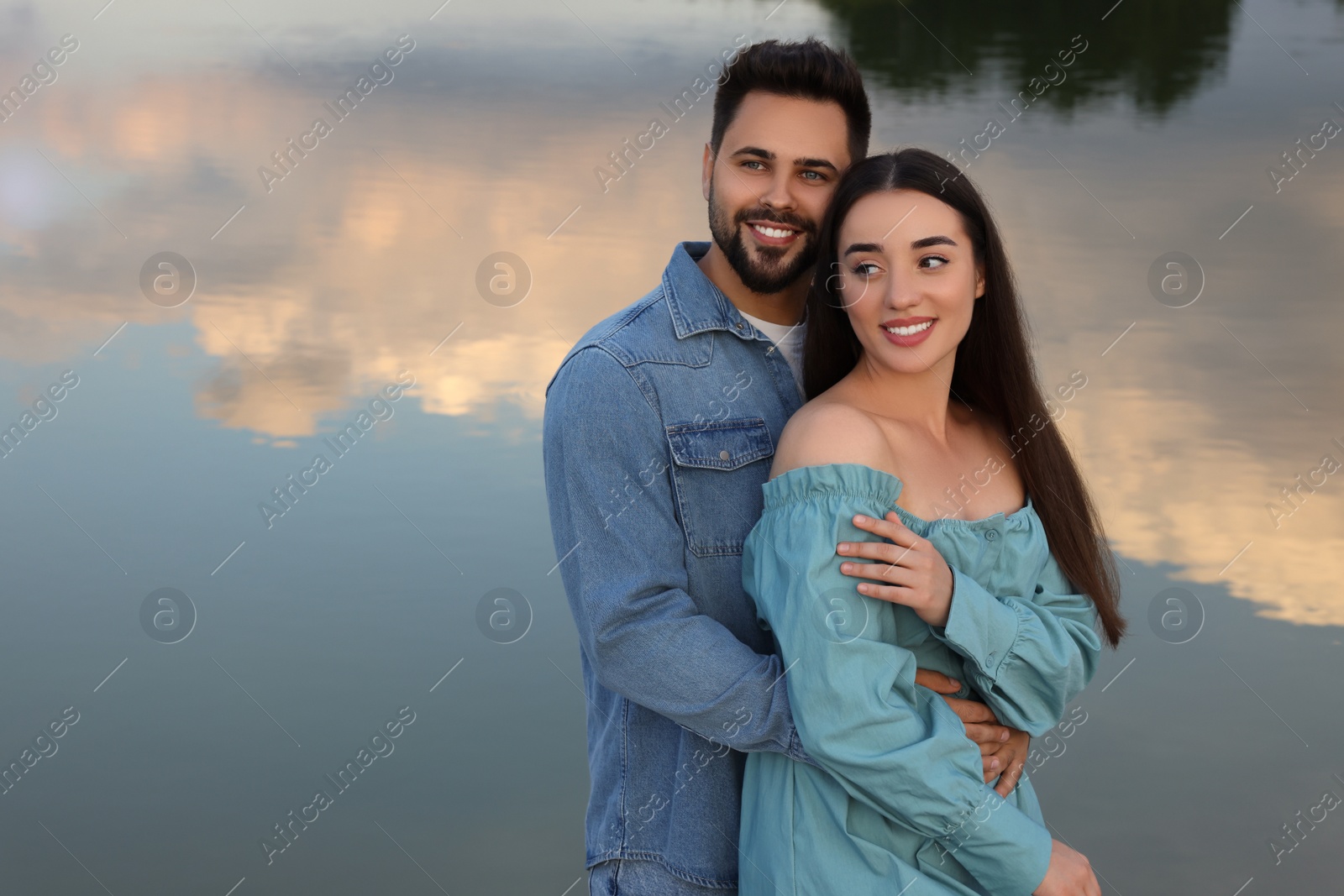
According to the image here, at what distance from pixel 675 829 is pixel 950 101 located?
12.8 meters

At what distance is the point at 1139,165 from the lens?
1139 cm

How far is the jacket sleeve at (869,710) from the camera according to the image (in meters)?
1.98

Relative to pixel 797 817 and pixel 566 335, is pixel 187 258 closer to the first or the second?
pixel 566 335

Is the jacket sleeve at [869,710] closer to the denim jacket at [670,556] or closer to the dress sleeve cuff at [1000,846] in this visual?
the dress sleeve cuff at [1000,846]

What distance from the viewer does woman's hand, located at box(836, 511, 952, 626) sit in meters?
2.01

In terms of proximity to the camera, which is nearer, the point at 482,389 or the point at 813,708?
the point at 813,708

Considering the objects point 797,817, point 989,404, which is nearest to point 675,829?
point 797,817

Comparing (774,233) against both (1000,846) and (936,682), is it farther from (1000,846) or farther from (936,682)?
(1000,846)

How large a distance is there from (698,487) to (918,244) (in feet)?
1.90
